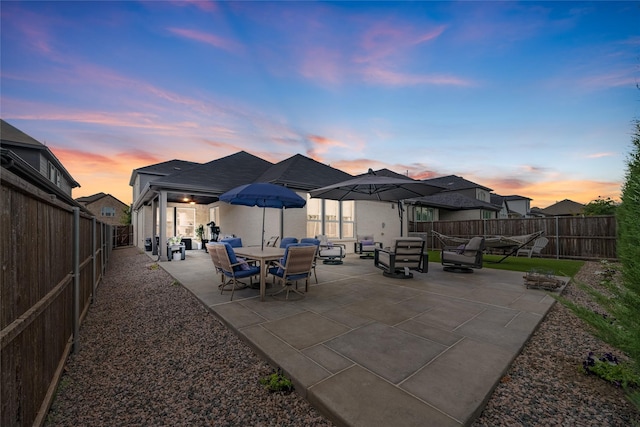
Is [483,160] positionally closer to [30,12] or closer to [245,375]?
[245,375]

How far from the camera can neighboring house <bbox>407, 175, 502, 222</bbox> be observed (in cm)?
1872

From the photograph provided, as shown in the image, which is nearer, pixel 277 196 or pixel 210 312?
pixel 210 312

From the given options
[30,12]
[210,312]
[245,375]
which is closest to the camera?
[245,375]

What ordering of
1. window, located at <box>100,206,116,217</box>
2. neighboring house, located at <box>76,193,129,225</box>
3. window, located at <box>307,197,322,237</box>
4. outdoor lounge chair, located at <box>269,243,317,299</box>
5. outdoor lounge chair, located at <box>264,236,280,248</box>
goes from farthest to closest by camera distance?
window, located at <box>100,206,116,217</box>
neighboring house, located at <box>76,193,129,225</box>
window, located at <box>307,197,322,237</box>
outdoor lounge chair, located at <box>264,236,280,248</box>
outdoor lounge chair, located at <box>269,243,317,299</box>

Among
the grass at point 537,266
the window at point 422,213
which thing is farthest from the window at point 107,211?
the grass at point 537,266

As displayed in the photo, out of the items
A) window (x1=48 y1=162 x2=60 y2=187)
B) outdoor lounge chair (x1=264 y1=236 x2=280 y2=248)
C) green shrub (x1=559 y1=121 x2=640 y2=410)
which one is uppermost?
window (x1=48 y1=162 x2=60 y2=187)

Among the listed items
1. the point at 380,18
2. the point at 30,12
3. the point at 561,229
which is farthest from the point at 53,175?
the point at 561,229

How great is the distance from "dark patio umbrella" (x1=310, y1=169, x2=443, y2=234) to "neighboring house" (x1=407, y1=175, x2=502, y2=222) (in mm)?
8189

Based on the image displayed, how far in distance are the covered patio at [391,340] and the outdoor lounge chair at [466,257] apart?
49.8 inches

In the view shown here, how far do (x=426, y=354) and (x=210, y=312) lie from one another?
3335mm

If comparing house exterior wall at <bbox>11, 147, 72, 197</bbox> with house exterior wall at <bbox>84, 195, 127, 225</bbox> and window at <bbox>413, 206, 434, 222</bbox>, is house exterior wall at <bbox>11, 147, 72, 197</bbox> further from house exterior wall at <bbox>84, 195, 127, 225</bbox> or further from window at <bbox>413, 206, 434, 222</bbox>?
house exterior wall at <bbox>84, 195, 127, 225</bbox>

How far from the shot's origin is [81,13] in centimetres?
515

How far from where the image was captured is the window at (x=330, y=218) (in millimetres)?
11445

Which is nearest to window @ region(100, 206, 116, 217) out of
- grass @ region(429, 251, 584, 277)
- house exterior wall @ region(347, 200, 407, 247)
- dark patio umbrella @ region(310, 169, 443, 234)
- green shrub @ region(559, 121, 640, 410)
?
house exterior wall @ region(347, 200, 407, 247)
